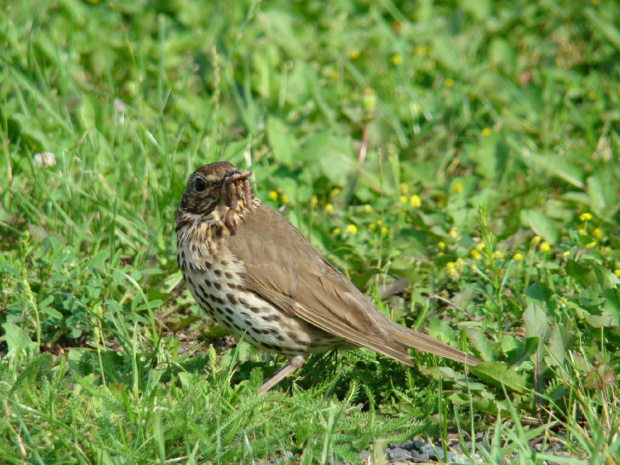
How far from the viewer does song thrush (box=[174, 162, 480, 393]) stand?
4305mm

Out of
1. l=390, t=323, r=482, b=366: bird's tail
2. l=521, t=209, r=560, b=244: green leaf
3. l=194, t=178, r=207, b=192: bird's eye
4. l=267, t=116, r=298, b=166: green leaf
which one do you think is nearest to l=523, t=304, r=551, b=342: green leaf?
l=390, t=323, r=482, b=366: bird's tail

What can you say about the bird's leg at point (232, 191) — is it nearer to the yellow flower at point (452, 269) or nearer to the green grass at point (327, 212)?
the green grass at point (327, 212)

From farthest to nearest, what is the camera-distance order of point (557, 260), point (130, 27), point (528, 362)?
point (130, 27) → point (557, 260) → point (528, 362)

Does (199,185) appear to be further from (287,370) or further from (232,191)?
(287,370)

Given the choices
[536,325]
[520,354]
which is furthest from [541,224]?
[520,354]

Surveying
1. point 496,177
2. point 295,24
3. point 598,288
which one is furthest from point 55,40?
point 598,288

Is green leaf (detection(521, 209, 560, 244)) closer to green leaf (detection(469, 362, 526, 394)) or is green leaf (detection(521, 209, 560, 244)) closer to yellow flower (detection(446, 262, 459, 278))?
yellow flower (detection(446, 262, 459, 278))

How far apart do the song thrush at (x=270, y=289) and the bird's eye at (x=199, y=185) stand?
3cm

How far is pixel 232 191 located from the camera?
4.54 m

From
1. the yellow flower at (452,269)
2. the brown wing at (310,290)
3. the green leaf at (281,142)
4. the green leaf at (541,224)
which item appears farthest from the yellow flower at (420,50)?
the brown wing at (310,290)

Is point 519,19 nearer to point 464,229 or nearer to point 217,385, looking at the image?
point 464,229

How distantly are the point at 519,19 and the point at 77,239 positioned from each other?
5.38 m

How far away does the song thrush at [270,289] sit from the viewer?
4305mm

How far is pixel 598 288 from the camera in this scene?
468cm
